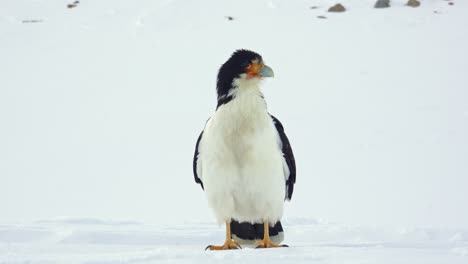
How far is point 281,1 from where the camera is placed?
2319 cm

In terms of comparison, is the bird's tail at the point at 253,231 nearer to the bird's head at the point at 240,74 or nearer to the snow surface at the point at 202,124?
the snow surface at the point at 202,124

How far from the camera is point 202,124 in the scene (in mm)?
13695

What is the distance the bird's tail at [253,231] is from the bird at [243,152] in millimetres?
234

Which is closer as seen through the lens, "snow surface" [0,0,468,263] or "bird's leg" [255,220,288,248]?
"bird's leg" [255,220,288,248]

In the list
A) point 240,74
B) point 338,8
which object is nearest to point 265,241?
point 240,74

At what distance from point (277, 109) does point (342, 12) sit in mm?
8216

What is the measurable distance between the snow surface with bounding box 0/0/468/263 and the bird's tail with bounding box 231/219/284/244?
1.01 feet

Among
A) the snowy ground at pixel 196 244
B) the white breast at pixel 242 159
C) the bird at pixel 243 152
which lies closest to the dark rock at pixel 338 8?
the snowy ground at pixel 196 244

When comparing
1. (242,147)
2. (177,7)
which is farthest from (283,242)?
(177,7)

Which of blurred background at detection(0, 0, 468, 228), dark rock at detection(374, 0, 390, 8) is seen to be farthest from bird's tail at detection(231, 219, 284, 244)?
dark rock at detection(374, 0, 390, 8)

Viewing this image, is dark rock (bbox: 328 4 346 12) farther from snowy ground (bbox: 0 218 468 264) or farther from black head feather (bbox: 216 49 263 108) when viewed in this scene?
black head feather (bbox: 216 49 263 108)

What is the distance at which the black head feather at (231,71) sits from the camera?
4922mm

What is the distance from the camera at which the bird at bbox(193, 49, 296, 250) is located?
4816 millimetres

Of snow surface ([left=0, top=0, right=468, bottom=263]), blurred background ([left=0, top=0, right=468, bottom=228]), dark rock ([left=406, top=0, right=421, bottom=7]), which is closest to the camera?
snow surface ([left=0, top=0, right=468, bottom=263])
